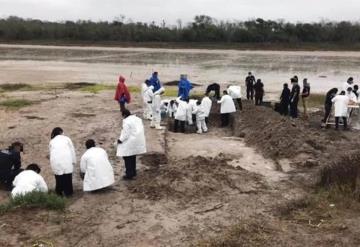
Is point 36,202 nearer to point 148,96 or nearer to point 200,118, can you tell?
point 148,96

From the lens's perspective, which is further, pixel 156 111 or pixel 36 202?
pixel 156 111

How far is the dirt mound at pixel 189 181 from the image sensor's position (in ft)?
32.4

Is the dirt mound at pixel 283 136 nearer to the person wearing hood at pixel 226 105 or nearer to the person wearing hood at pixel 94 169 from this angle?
the person wearing hood at pixel 226 105

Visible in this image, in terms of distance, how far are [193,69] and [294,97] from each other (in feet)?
71.9

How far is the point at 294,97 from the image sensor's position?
17.8 meters

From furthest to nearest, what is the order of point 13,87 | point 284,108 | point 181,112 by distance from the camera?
point 13,87 < point 284,108 < point 181,112

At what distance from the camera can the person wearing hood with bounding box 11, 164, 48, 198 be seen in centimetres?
945

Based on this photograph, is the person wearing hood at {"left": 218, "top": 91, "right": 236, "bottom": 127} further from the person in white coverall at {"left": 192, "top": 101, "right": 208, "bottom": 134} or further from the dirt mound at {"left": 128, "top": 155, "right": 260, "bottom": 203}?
the dirt mound at {"left": 128, "top": 155, "right": 260, "bottom": 203}

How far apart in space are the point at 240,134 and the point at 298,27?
5315cm

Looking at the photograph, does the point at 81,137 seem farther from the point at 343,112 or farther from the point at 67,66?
the point at 67,66

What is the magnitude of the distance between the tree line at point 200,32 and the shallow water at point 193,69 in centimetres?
1185

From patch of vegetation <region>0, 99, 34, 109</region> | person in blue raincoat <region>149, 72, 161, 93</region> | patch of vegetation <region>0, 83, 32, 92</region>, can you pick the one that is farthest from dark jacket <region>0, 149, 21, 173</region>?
patch of vegetation <region>0, 83, 32, 92</region>

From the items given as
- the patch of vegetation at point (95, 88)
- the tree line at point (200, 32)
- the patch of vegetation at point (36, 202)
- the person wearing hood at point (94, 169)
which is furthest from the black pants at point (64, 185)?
the tree line at point (200, 32)

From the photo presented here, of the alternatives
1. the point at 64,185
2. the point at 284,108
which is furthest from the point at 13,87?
the point at 64,185
